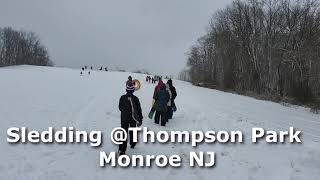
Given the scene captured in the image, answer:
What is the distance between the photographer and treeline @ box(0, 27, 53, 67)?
14000 cm

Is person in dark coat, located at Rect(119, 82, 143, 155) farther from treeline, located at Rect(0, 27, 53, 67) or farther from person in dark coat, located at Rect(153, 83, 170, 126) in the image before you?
treeline, located at Rect(0, 27, 53, 67)

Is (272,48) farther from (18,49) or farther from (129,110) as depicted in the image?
(18,49)

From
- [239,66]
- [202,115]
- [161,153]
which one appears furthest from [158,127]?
A: [239,66]

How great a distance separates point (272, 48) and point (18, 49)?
10371 centimetres

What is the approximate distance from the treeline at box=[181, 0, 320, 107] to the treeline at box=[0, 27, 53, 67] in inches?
3201

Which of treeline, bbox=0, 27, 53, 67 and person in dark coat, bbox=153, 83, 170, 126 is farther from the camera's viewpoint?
treeline, bbox=0, 27, 53, 67

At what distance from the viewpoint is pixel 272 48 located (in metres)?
55.7

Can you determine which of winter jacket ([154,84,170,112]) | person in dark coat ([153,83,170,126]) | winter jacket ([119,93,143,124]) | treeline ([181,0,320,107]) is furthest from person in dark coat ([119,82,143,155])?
treeline ([181,0,320,107])

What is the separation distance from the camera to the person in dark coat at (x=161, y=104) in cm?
1667

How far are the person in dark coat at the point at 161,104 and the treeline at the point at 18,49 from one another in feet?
421

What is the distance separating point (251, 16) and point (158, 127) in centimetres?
4994

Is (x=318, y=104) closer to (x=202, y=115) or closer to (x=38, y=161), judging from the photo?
(x=202, y=115)

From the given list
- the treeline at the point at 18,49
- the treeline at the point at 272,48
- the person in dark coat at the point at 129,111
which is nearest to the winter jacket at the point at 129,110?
the person in dark coat at the point at 129,111

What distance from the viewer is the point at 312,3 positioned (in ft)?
180
